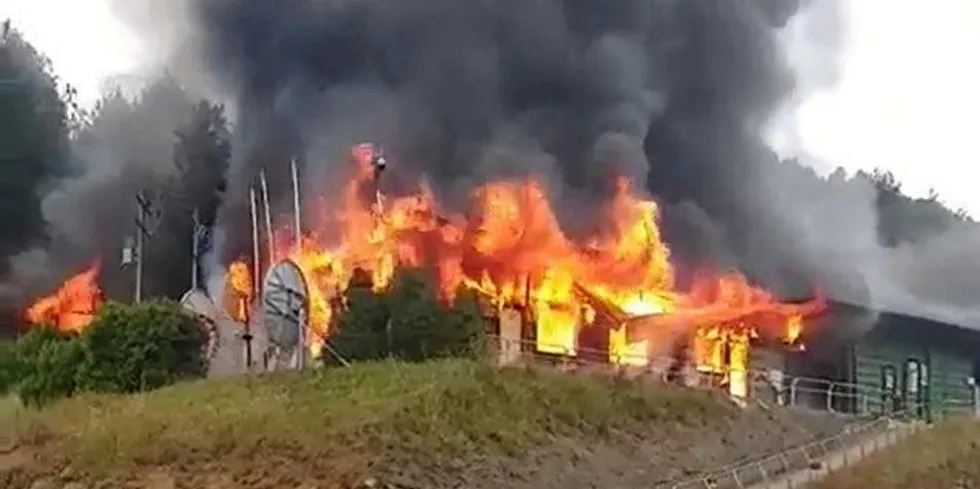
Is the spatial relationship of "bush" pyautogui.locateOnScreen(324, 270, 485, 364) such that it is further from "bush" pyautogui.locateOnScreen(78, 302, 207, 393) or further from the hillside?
the hillside

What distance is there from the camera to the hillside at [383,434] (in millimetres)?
20172

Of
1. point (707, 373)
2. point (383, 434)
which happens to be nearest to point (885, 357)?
point (707, 373)

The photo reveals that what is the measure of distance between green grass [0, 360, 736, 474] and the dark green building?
19.7m

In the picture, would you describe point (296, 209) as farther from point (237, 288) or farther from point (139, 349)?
point (139, 349)

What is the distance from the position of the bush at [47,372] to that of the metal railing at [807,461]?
14142 millimetres

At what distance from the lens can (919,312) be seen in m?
50.4

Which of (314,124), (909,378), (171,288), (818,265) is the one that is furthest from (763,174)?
(171,288)

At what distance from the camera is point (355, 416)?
21.8 m

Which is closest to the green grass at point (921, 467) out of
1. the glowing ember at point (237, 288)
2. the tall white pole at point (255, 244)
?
the glowing ember at point (237, 288)

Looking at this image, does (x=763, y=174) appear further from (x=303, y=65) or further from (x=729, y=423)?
(x=729, y=423)

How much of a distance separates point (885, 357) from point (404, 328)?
22921 millimetres

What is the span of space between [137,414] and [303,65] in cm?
2917

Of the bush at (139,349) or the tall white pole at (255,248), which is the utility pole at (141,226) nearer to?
the tall white pole at (255,248)

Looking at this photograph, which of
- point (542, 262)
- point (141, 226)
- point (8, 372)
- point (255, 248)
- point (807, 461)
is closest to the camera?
point (807, 461)
